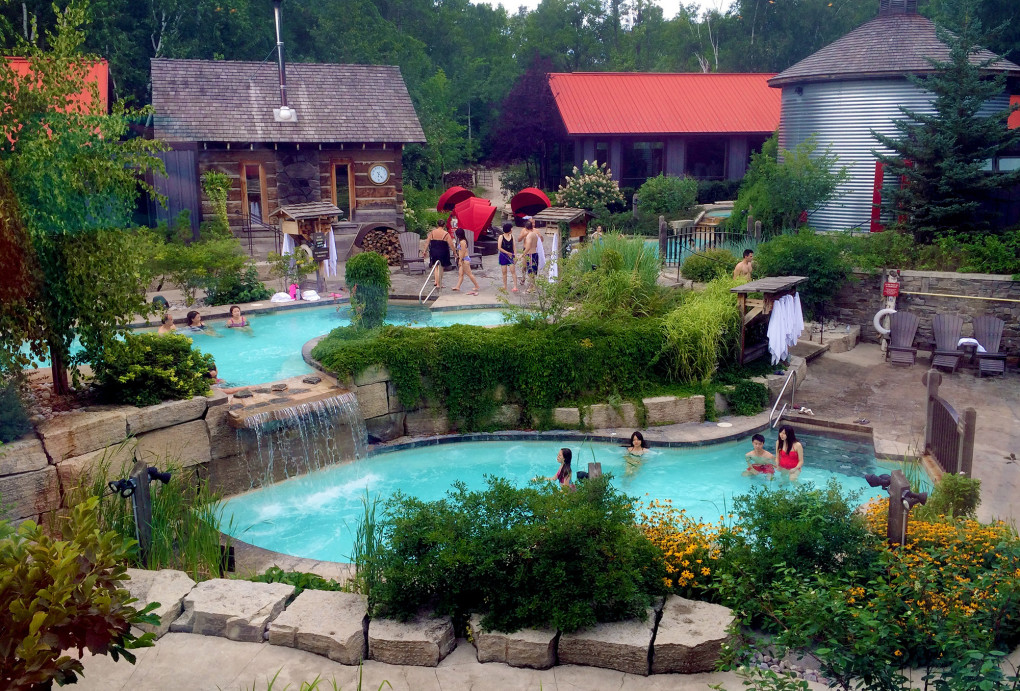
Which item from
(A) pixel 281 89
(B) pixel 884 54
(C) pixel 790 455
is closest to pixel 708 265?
(C) pixel 790 455

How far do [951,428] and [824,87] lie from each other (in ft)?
49.4

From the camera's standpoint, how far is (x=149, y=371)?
9.62 meters

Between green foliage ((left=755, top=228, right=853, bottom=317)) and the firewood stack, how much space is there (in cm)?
848

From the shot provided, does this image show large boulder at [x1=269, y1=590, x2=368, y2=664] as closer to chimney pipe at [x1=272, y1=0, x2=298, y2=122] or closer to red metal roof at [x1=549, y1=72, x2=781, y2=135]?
chimney pipe at [x1=272, y1=0, x2=298, y2=122]

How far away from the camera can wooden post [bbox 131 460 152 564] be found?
7289 mm

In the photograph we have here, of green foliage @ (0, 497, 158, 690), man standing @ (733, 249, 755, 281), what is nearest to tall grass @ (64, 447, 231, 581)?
green foliage @ (0, 497, 158, 690)

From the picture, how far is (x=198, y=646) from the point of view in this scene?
19.5ft

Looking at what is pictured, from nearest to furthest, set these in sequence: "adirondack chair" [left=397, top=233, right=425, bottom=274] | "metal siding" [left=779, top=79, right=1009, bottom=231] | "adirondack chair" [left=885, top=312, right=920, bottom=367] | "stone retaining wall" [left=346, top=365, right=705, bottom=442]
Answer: "stone retaining wall" [left=346, top=365, right=705, bottom=442] < "adirondack chair" [left=885, top=312, right=920, bottom=367] < "adirondack chair" [left=397, top=233, right=425, bottom=274] < "metal siding" [left=779, top=79, right=1009, bottom=231]

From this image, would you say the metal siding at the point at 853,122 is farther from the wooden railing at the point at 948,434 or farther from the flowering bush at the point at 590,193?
the wooden railing at the point at 948,434

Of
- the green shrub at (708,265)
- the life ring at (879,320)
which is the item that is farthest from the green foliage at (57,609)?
the life ring at (879,320)

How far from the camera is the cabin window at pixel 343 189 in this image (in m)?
23.5

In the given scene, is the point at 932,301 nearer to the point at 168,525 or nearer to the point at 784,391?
the point at 784,391

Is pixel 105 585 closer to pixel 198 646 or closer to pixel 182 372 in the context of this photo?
pixel 198 646

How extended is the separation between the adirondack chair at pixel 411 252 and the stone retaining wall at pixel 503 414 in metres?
8.26
